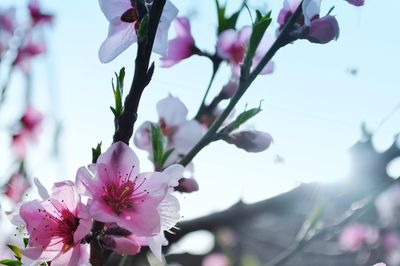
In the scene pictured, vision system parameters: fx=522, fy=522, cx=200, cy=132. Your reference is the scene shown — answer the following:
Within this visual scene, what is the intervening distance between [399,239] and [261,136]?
390 cm

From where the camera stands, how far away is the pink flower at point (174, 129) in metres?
1.21

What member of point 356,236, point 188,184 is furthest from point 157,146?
point 356,236

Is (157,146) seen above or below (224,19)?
below

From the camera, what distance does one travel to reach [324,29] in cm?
85

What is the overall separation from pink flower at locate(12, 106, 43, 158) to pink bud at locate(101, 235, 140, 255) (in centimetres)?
190

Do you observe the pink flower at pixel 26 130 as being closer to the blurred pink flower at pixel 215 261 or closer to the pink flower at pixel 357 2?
the blurred pink flower at pixel 215 261

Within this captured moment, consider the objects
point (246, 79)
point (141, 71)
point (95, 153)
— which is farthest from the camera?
point (246, 79)

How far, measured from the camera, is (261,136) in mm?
998

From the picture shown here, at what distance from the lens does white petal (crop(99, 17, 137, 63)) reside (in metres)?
0.79

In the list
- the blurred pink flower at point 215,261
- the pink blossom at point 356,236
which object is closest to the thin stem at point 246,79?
the blurred pink flower at point 215,261

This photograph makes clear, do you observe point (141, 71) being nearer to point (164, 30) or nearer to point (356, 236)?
point (164, 30)

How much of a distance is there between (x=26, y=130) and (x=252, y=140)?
7.03 feet

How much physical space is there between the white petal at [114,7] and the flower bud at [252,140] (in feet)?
1.05

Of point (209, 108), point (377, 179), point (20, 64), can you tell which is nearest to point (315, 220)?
point (377, 179)
